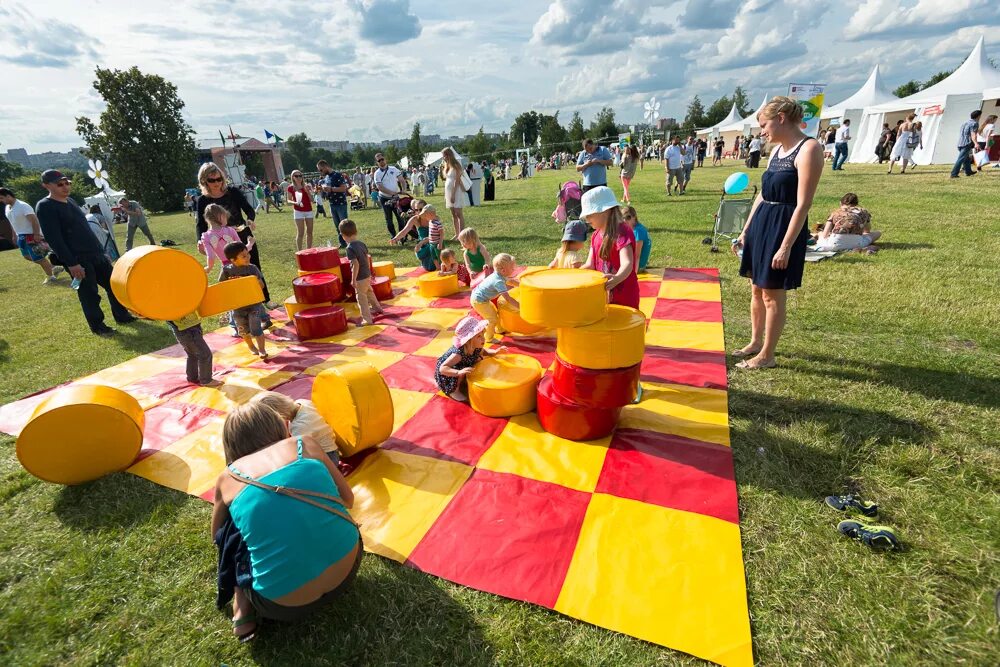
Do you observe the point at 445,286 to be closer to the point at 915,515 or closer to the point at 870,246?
the point at 915,515

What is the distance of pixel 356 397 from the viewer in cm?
334

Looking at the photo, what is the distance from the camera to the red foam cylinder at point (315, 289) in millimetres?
6465

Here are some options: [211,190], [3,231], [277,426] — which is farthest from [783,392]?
[3,231]

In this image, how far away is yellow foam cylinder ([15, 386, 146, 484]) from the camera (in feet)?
10.6

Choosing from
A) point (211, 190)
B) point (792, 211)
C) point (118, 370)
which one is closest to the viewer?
point (792, 211)

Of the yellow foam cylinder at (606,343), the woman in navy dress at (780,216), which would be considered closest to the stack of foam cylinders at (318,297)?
the yellow foam cylinder at (606,343)

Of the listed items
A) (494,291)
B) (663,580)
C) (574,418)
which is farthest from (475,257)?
(663,580)

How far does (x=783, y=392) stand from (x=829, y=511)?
1.45 metres

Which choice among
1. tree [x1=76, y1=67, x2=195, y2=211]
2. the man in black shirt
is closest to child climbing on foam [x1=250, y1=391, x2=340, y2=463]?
the man in black shirt

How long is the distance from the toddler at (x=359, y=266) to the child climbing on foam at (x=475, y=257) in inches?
57.7

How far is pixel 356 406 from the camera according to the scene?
11.0 feet

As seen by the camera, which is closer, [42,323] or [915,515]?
[915,515]

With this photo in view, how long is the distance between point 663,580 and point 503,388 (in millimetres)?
1845

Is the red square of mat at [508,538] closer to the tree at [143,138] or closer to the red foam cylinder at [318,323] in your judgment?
the red foam cylinder at [318,323]
